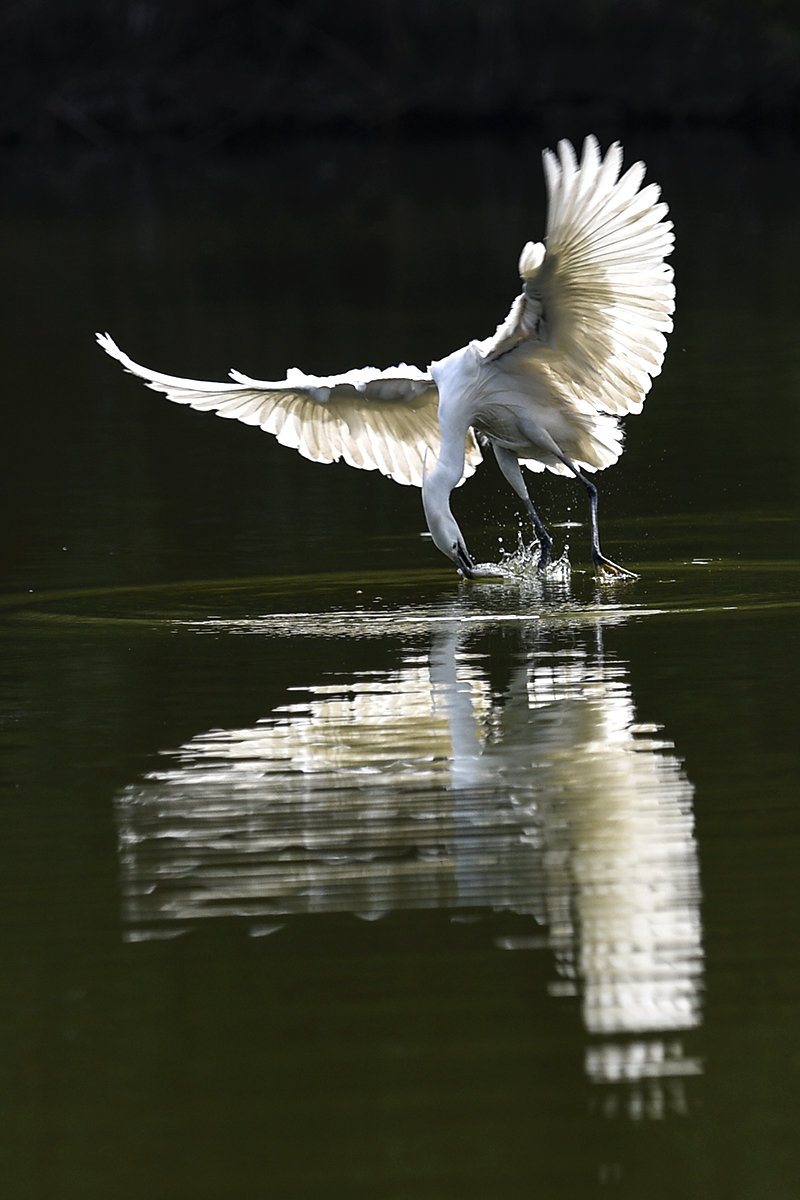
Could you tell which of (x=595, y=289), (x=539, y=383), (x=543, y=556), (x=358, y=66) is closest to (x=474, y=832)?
(x=595, y=289)

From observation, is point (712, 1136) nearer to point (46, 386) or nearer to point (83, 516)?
point (83, 516)

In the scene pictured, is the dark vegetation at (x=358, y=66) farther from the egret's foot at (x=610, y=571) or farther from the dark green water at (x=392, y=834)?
the egret's foot at (x=610, y=571)

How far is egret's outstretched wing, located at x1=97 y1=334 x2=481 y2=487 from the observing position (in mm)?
11891

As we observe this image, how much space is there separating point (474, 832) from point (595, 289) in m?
4.67

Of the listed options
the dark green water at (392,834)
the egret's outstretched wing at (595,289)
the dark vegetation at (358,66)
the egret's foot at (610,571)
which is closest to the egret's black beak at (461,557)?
the dark green water at (392,834)

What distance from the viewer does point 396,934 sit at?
5828 millimetres

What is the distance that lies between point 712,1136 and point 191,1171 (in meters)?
1.05

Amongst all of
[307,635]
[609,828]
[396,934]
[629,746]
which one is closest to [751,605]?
[307,635]

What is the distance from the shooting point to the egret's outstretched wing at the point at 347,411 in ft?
39.0

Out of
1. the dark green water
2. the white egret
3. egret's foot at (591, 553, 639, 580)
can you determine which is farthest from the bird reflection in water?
the white egret

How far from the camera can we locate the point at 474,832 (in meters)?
6.62

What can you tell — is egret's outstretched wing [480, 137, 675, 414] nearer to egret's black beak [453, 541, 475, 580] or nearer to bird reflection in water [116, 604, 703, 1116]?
egret's black beak [453, 541, 475, 580]

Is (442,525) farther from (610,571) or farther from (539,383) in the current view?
(539,383)

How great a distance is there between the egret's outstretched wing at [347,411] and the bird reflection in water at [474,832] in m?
3.36
